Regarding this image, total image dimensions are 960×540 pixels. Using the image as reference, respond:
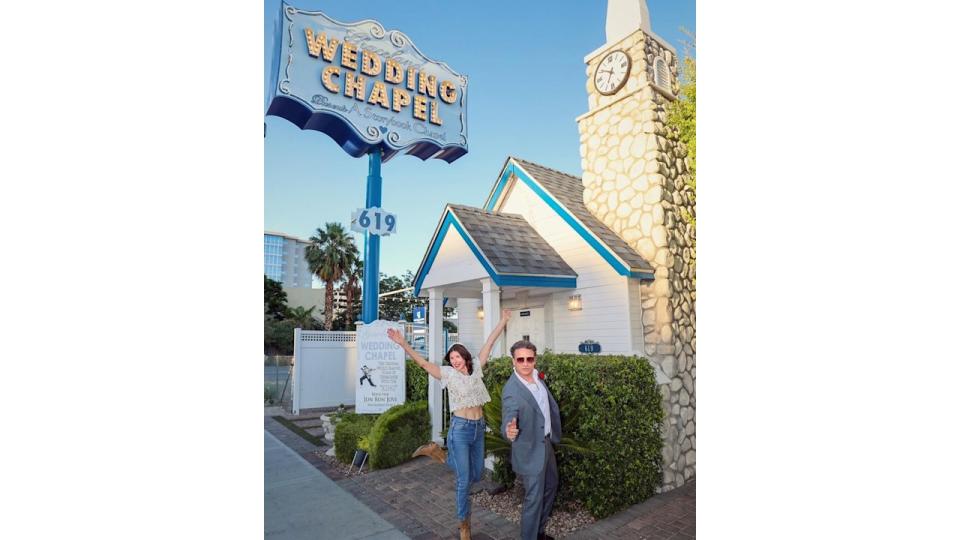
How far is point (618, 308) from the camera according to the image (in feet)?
22.9

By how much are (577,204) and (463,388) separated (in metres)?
4.56

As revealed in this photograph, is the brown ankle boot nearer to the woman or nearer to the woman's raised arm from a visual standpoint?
the woman

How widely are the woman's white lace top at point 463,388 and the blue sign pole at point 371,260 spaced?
14.7 ft

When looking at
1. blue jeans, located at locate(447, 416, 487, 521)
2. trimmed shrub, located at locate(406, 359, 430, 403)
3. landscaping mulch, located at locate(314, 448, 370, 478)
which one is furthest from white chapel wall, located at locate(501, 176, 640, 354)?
landscaping mulch, located at locate(314, 448, 370, 478)

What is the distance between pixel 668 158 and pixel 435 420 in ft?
17.3

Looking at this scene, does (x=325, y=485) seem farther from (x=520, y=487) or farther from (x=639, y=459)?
(x=639, y=459)

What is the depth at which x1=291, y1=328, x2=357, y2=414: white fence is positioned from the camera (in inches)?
528

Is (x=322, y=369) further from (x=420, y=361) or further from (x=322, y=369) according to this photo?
(x=420, y=361)

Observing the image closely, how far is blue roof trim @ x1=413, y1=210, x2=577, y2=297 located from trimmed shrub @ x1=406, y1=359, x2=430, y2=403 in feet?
5.08

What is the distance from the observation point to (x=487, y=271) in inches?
274

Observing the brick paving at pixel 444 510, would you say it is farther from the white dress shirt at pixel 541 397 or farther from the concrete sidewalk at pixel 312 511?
the white dress shirt at pixel 541 397

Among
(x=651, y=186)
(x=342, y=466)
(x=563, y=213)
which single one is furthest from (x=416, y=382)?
(x=651, y=186)
